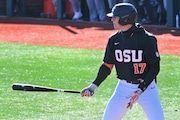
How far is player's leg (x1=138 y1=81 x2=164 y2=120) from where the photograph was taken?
17.7ft

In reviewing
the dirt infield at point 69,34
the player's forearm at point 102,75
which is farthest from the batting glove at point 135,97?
the dirt infield at point 69,34

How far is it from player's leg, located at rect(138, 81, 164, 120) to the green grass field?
1.98 metres

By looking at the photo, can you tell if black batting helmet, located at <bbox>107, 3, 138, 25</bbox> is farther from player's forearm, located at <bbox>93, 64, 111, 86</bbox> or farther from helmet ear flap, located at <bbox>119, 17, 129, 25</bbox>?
player's forearm, located at <bbox>93, 64, 111, 86</bbox>

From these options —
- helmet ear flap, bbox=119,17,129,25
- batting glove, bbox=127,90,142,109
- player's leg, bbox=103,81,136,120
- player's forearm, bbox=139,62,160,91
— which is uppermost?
helmet ear flap, bbox=119,17,129,25

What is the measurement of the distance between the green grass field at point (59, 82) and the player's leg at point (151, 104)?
198cm

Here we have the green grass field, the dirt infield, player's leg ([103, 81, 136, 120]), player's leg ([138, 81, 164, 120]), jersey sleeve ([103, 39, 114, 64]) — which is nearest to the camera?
player's leg ([138, 81, 164, 120])

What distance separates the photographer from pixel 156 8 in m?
15.5

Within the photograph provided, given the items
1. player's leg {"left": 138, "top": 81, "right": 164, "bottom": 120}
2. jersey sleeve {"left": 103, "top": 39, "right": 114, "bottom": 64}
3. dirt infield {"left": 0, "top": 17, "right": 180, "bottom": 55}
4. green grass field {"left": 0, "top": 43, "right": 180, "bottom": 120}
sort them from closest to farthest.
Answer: player's leg {"left": 138, "top": 81, "right": 164, "bottom": 120}
jersey sleeve {"left": 103, "top": 39, "right": 114, "bottom": 64}
green grass field {"left": 0, "top": 43, "right": 180, "bottom": 120}
dirt infield {"left": 0, "top": 17, "right": 180, "bottom": 55}

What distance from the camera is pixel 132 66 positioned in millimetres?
5609

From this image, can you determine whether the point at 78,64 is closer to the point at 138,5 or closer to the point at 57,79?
the point at 57,79

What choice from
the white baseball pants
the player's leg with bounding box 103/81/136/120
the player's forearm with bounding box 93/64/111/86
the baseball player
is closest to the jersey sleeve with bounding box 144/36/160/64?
the baseball player

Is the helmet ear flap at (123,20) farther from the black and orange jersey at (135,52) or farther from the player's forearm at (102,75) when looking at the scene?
the player's forearm at (102,75)

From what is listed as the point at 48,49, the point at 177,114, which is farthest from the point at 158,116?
the point at 48,49

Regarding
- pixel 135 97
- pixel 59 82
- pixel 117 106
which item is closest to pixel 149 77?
pixel 135 97
